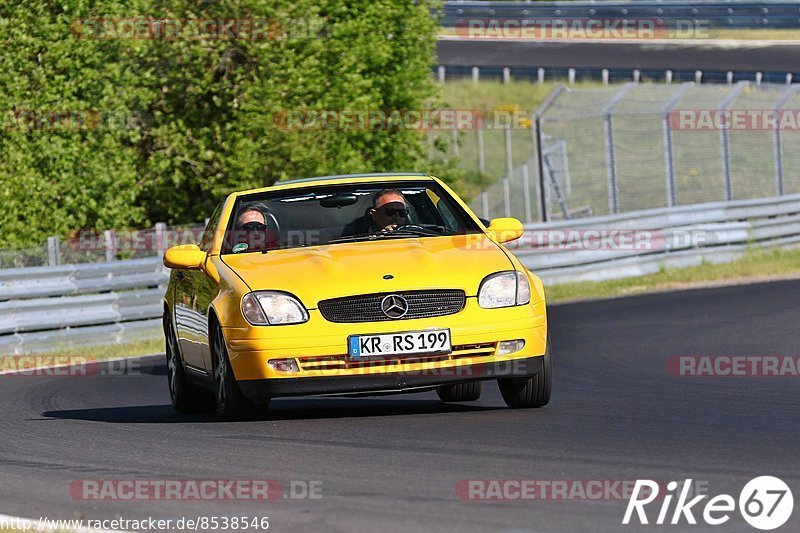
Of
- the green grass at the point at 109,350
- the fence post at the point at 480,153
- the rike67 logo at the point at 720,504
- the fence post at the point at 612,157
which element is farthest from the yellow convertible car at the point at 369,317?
the fence post at the point at 480,153

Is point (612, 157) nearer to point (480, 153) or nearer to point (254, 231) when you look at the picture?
point (480, 153)

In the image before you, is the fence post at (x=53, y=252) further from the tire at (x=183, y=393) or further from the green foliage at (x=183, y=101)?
the tire at (x=183, y=393)

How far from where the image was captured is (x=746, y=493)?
247 inches

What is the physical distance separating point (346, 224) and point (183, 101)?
709 inches

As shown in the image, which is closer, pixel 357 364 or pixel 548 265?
pixel 357 364

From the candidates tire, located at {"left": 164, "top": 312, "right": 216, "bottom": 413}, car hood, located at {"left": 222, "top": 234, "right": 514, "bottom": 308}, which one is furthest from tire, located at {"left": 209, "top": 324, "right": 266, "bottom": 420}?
tire, located at {"left": 164, "top": 312, "right": 216, "bottom": 413}

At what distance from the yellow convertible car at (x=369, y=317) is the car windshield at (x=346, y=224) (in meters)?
0.05

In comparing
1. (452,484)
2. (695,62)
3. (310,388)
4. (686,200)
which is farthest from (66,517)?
(695,62)

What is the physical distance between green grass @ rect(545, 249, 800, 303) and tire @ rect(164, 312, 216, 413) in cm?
1132

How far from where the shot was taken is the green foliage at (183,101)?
2442cm

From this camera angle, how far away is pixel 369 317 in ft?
29.5

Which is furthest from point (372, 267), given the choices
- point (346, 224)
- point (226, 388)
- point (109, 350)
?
point (109, 350)

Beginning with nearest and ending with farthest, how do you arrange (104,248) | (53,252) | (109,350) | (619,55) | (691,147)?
(109,350)
(53,252)
(104,248)
(691,147)
(619,55)

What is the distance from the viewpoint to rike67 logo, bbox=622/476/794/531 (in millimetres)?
5820
